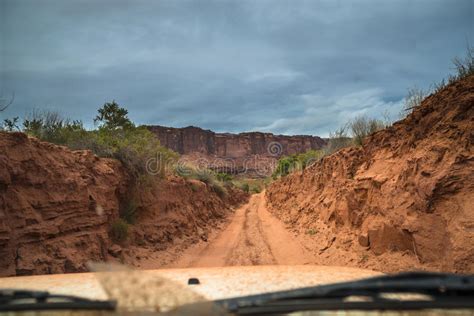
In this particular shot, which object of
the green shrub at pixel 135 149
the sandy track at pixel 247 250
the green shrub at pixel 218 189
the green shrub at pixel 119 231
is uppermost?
the green shrub at pixel 135 149

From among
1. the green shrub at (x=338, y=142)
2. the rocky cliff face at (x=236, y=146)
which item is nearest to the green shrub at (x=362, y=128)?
the green shrub at (x=338, y=142)

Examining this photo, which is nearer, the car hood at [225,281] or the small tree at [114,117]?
the car hood at [225,281]

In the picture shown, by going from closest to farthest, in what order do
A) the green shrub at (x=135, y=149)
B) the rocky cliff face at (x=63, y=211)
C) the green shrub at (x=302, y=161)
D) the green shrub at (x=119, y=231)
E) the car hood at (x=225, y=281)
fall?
the car hood at (x=225, y=281) < the rocky cliff face at (x=63, y=211) < the green shrub at (x=119, y=231) < the green shrub at (x=135, y=149) < the green shrub at (x=302, y=161)

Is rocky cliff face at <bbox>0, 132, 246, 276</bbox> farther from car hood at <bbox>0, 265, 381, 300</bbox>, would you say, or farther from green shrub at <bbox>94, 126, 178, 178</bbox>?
car hood at <bbox>0, 265, 381, 300</bbox>

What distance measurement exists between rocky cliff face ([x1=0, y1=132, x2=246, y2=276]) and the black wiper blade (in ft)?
19.4

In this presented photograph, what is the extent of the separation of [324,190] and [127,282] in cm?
1425

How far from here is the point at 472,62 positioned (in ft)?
31.7

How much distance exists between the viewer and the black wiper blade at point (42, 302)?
76.0 inches

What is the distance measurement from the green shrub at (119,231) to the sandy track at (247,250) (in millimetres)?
1622

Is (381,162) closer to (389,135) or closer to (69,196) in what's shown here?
(389,135)

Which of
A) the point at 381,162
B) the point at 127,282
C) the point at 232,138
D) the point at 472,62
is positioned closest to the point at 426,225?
the point at 381,162

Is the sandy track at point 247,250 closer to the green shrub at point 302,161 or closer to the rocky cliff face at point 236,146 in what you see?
the green shrub at point 302,161

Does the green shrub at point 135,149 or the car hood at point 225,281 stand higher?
the green shrub at point 135,149

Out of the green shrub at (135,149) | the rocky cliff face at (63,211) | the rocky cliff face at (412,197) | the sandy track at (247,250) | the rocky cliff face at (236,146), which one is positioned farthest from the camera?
the rocky cliff face at (236,146)
